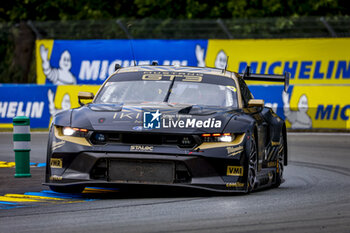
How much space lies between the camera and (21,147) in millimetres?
12195

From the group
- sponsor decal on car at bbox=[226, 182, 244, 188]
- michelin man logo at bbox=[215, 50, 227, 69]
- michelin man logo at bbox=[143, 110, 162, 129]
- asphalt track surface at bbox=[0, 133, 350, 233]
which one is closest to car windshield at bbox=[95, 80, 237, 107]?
michelin man logo at bbox=[143, 110, 162, 129]

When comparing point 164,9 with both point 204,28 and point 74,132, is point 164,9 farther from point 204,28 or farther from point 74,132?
point 74,132

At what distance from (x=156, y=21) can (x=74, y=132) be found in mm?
21591

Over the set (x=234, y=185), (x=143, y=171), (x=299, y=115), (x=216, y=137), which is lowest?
(x=234, y=185)

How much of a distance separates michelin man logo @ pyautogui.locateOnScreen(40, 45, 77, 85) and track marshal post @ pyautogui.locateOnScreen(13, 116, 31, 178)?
16.9 metres

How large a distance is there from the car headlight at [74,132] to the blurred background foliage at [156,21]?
17815 millimetres

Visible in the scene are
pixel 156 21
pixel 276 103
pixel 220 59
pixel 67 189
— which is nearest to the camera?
pixel 67 189

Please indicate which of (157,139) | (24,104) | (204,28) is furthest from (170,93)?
(204,28)

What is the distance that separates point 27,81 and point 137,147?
28.1m

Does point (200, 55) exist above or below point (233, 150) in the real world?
above

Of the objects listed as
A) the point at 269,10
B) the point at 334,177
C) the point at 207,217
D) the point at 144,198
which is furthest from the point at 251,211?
the point at 269,10

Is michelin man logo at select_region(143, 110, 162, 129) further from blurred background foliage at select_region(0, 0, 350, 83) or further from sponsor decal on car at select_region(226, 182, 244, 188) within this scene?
blurred background foliage at select_region(0, 0, 350, 83)

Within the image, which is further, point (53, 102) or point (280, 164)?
point (53, 102)

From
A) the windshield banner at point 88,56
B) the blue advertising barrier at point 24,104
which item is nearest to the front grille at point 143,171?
the blue advertising barrier at point 24,104
